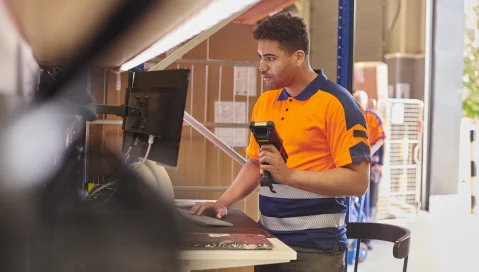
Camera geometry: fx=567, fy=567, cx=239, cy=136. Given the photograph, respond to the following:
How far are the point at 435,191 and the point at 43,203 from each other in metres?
7.78

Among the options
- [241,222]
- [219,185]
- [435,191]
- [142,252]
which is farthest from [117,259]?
[435,191]

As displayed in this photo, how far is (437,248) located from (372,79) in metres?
1.96

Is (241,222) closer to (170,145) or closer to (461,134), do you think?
(170,145)

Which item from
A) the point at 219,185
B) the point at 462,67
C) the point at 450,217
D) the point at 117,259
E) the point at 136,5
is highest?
the point at 462,67

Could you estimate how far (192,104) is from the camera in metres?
3.19

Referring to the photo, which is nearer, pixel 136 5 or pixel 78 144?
pixel 136 5

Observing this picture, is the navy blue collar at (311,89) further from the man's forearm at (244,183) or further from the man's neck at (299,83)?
the man's forearm at (244,183)

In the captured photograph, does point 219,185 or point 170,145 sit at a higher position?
point 170,145

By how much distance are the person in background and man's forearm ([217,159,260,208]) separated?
9.30 ft

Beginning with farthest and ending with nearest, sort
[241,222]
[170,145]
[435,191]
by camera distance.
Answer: [435,191], [241,222], [170,145]

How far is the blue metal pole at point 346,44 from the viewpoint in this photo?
6.84 ft

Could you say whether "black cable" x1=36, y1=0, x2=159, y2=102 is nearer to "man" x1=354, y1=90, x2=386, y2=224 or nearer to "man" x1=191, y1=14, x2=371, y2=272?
"man" x1=191, y1=14, x2=371, y2=272

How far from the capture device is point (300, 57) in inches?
59.6

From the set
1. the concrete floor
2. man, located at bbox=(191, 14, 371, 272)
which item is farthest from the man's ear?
the concrete floor
